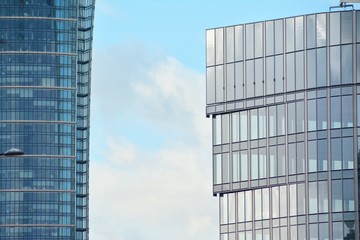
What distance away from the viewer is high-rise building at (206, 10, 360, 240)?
13212 cm

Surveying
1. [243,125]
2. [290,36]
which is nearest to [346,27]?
[290,36]

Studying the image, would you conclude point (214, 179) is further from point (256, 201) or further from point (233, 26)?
point (233, 26)

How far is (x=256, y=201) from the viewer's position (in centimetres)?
13738

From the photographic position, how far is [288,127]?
13575cm

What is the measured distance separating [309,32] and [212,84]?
12161mm

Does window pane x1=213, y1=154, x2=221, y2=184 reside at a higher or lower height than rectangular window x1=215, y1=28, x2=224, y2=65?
lower

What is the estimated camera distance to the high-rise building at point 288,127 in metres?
132

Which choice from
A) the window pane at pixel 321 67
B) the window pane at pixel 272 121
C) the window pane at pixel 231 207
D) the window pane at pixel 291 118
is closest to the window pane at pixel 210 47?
the window pane at pixel 272 121

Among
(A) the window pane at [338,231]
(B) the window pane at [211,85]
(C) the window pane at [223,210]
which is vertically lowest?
(A) the window pane at [338,231]

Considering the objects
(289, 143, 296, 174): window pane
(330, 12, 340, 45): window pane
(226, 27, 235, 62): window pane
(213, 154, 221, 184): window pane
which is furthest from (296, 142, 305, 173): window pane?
(226, 27, 235, 62): window pane

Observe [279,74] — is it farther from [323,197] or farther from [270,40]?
[323,197]

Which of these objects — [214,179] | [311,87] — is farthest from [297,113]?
[214,179]

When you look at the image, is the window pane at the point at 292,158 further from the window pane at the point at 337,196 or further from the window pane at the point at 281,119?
the window pane at the point at 337,196

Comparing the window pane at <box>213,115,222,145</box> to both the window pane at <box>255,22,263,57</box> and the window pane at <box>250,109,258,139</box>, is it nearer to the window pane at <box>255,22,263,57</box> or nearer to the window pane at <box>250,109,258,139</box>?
the window pane at <box>250,109,258,139</box>
